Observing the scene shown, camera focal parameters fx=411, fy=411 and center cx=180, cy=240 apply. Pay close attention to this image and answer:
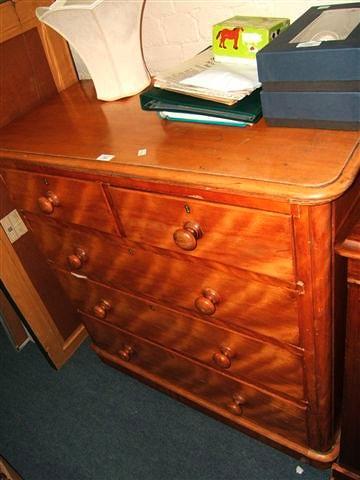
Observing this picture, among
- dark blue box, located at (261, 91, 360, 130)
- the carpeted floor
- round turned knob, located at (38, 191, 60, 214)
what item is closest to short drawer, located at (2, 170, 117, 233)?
round turned knob, located at (38, 191, 60, 214)

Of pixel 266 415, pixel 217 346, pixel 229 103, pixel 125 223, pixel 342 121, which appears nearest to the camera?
pixel 342 121

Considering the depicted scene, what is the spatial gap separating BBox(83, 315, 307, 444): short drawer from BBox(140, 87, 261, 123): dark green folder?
0.83 meters

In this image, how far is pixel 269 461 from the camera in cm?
147

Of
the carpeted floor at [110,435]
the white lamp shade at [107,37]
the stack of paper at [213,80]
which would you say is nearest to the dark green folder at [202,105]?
the stack of paper at [213,80]

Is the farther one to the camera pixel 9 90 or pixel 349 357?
pixel 9 90

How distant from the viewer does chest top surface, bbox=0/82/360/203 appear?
0.77m

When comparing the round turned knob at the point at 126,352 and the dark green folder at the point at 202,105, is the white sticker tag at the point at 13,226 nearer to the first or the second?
the round turned knob at the point at 126,352

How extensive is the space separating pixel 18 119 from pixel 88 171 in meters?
0.51

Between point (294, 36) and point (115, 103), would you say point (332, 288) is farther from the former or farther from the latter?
point (115, 103)

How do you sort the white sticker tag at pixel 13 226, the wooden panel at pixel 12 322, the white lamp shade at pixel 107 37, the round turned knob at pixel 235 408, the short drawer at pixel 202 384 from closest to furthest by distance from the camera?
1. the white lamp shade at pixel 107 37
2. the short drawer at pixel 202 384
3. the round turned knob at pixel 235 408
4. the white sticker tag at pixel 13 226
5. the wooden panel at pixel 12 322

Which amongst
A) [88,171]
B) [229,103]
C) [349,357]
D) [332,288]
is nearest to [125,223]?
[88,171]

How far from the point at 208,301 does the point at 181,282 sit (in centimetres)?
10

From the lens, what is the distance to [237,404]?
4.60 feet

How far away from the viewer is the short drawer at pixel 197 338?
3.74 ft
